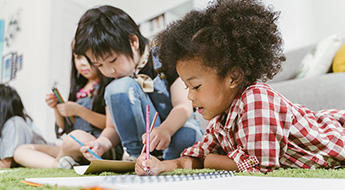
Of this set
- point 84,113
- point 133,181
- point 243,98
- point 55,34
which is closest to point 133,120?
point 84,113

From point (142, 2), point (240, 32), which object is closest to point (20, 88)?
point (142, 2)

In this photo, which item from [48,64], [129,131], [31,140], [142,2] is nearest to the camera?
[129,131]

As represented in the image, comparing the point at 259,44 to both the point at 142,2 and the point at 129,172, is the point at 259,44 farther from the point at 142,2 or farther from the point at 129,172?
the point at 142,2

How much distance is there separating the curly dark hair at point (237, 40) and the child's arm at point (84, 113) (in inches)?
20.9

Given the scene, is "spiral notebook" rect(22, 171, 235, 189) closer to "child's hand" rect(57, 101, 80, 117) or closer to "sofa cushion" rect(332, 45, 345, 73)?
"child's hand" rect(57, 101, 80, 117)

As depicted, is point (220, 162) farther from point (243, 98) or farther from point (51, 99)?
point (51, 99)

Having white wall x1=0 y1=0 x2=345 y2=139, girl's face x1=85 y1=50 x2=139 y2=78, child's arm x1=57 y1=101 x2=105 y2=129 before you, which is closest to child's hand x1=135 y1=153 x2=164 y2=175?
girl's face x1=85 y1=50 x2=139 y2=78

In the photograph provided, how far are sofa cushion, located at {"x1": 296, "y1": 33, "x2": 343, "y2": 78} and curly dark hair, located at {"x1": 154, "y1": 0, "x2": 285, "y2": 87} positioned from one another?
2.41 feet

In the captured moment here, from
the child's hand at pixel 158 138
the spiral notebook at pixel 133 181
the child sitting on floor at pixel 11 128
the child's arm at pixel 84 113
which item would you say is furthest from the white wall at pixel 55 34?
the spiral notebook at pixel 133 181

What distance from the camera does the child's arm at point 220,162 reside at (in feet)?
2.00

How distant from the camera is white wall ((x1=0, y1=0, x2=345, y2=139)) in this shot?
2020mm

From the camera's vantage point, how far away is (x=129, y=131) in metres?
0.89

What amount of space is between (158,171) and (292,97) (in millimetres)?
736

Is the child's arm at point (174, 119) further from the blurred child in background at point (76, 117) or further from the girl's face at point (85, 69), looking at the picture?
the girl's face at point (85, 69)
